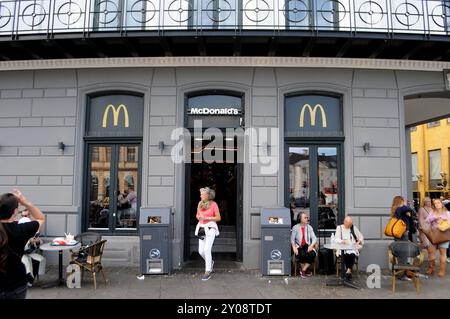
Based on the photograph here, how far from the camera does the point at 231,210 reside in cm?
1270

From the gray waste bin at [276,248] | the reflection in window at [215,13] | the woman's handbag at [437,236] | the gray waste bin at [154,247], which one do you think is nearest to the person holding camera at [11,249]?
the gray waste bin at [154,247]

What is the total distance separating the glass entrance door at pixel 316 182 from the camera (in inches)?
360

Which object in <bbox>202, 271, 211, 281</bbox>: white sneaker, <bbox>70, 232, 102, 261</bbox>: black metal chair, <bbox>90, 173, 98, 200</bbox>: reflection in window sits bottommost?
<bbox>202, 271, 211, 281</bbox>: white sneaker

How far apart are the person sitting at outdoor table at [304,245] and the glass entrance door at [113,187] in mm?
3759

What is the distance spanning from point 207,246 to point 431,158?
26.2 metres

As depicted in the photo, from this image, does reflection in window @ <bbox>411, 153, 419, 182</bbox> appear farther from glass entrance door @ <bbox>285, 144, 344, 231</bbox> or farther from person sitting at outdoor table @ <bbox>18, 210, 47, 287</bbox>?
person sitting at outdoor table @ <bbox>18, 210, 47, 287</bbox>

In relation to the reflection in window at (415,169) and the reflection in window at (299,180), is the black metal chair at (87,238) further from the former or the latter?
the reflection in window at (415,169)

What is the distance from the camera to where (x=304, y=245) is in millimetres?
8086

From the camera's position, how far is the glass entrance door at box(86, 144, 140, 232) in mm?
9188

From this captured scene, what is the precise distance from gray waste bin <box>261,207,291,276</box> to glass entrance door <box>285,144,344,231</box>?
1158mm

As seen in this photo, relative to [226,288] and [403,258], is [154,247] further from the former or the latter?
[403,258]

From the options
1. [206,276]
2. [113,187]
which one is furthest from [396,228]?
[113,187]

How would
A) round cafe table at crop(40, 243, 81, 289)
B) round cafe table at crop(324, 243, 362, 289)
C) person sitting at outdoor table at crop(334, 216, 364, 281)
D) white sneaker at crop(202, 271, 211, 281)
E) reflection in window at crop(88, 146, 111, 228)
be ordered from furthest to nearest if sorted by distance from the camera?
reflection in window at crop(88, 146, 111, 228), white sneaker at crop(202, 271, 211, 281), person sitting at outdoor table at crop(334, 216, 364, 281), round cafe table at crop(324, 243, 362, 289), round cafe table at crop(40, 243, 81, 289)

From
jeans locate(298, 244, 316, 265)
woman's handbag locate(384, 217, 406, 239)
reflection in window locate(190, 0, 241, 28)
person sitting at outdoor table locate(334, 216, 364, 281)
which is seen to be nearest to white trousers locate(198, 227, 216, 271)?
jeans locate(298, 244, 316, 265)
